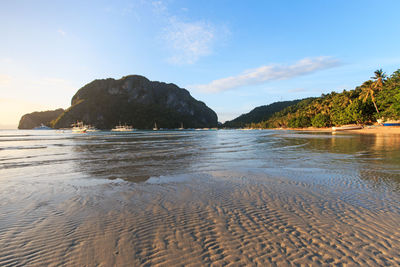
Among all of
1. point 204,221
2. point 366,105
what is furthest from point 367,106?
point 204,221

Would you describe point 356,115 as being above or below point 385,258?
above

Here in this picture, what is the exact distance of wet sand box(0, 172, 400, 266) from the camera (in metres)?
4.28

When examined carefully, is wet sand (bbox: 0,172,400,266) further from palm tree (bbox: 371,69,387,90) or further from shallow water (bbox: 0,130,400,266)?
palm tree (bbox: 371,69,387,90)

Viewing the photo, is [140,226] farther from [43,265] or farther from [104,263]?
[43,265]

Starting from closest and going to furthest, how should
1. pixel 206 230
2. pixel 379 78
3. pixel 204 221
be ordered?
pixel 206 230 < pixel 204 221 < pixel 379 78

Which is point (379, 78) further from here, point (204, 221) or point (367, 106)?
point (204, 221)

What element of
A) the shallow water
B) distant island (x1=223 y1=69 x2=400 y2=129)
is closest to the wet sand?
the shallow water

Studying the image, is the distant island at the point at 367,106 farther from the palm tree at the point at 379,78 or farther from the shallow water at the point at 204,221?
the shallow water at the point at 204,221

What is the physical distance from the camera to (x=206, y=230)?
17.9 ft

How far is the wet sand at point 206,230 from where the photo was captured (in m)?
4.28

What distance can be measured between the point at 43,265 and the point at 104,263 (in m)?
1.33

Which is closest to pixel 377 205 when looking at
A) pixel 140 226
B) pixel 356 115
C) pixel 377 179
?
pixel 377 179

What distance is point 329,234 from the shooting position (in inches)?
200

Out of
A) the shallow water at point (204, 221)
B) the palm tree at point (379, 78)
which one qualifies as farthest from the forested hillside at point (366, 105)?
the shallow water at point (204, 221)
